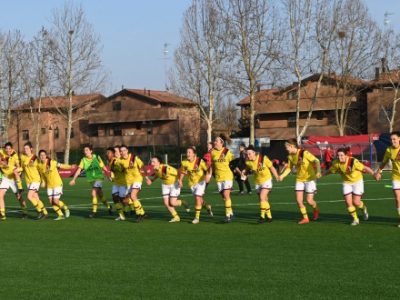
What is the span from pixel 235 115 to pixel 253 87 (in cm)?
3919

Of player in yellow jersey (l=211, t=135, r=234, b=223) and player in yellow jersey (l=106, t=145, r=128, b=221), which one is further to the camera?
player in yellow jersey (l=106, t=145, r=128, b=221)

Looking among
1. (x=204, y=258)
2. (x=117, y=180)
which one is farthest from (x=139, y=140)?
(x=204, y=258)

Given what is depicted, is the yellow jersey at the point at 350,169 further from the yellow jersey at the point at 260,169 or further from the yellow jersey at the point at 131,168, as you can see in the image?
the yellow jersey at the point at 131,168

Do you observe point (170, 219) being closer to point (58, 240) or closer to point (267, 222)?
point (267, 222)

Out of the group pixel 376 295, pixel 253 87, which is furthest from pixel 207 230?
pixel 253 87

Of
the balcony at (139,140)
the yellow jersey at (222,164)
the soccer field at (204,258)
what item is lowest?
the soccer field at (204,258)

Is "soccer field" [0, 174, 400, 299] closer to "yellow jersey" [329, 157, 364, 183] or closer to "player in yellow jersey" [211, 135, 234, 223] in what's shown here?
"player in yellow jersey" [211, 135, 234, 223]

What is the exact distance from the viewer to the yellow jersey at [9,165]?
1863 centimetres

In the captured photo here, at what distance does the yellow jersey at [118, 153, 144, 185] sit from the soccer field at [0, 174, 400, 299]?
132 centimetres

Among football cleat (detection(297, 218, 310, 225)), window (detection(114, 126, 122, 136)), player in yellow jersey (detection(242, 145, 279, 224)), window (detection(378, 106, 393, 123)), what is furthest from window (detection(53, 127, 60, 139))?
football cleat (detection(297, 218, 310, 225))

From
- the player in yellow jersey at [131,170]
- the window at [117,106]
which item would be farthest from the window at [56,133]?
the player in yellow jersey at [131,170]

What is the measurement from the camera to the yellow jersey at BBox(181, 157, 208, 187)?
53.1 ft

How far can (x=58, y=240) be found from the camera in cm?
1350

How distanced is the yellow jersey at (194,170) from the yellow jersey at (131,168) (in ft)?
6.07
